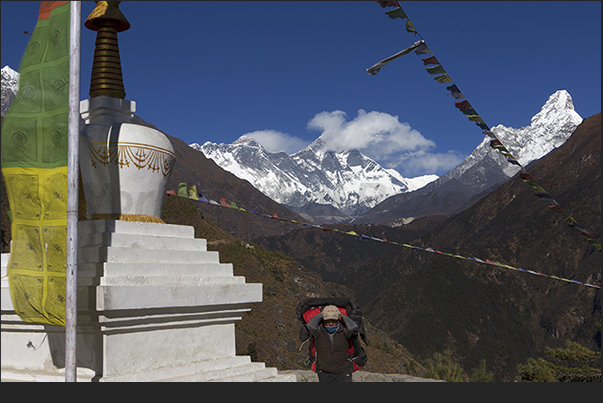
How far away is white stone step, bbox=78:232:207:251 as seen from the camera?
7798 millimetres

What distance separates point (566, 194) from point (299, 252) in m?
53.9

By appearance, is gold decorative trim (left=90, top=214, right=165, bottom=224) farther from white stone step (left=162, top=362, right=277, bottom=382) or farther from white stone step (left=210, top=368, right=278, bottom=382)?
white stone step (left=210, top=368, right=278, bottom=382)

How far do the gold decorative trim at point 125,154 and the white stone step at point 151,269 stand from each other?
143 centimetres

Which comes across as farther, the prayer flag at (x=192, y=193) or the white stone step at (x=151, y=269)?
the prayer flag at (x=192, y=193)

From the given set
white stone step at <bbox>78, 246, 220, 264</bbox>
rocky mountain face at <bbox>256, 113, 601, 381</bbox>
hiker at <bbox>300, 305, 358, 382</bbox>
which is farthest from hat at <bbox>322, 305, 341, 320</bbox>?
rocky mountain face at <bbox>256, 113, 601, 381</bbox>

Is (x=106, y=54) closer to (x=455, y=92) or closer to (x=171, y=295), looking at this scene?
(x=171, y=295)

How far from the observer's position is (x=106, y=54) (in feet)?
28.8

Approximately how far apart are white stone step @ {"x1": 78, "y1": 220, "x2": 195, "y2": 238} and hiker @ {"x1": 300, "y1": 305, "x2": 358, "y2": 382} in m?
2.45

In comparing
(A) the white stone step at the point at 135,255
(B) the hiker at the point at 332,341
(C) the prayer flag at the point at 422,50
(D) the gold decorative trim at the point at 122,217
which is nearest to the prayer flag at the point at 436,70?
(C) the prayer flag at the point at 422,50

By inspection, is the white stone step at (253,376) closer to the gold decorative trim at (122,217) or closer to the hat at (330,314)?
the hat at (330,314)

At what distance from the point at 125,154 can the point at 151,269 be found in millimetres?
1626

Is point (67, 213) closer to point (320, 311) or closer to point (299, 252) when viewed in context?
point (320, 311)

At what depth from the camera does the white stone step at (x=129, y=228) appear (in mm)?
7918

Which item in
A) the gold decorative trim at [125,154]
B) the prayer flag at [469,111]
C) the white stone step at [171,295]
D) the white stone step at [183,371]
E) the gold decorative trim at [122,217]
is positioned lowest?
the white stone step at [183,371]
